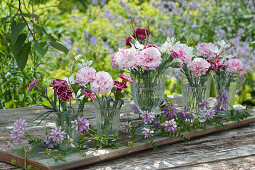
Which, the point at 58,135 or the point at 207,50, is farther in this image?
the point at 207,50

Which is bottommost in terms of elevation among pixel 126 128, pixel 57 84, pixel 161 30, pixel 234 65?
pixel 126 128

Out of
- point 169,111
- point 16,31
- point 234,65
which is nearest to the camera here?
point 16,31

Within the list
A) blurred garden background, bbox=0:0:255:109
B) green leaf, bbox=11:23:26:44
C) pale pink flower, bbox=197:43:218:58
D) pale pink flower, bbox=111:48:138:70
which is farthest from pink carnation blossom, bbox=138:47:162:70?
blurred garden background, bbox=0:0:255:109

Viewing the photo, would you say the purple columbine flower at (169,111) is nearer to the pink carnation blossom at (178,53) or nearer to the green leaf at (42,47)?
the pink carnation blossom at (178,53)

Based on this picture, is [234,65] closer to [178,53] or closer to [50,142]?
[178,53]

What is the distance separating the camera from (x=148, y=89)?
1684 mm

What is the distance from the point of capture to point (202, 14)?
456cm

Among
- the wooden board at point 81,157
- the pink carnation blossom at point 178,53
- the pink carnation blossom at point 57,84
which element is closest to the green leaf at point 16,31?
the pink carnation blossom at point 57,84

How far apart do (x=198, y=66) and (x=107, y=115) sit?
53cm

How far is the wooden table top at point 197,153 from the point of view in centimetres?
145

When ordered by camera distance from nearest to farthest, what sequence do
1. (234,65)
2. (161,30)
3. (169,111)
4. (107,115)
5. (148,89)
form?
(107,115) → (148,89) → (169,111) → (234,65) → (161,30)

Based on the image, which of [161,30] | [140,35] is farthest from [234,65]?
[161,30]

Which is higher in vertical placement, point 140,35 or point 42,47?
point 140,35

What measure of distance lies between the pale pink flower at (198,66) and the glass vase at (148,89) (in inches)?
7.0
